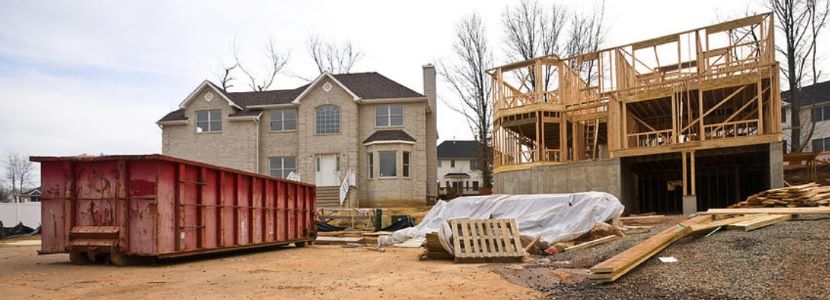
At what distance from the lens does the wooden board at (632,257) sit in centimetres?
802

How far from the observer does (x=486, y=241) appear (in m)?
13.4

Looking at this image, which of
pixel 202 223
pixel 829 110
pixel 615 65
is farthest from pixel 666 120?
pixel 829 110

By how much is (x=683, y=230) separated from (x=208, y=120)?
2933 cm

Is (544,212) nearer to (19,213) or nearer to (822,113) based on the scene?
(19,213)

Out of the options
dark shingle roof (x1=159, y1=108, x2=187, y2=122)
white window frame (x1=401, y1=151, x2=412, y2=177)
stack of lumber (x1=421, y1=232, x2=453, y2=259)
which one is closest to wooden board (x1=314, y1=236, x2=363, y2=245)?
stack of lumber (x1=421, y1=232, x2=453, y2=259)

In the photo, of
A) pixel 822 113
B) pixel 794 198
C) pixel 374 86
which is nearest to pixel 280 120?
pixel 374 86

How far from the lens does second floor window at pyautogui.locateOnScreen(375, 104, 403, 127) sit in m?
33.0

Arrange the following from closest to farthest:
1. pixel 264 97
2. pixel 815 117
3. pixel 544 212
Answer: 1. pixel 544 212
2. pixel 264 97
3. pixel 815 117

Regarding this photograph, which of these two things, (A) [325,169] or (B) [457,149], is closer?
(A) [325,169]

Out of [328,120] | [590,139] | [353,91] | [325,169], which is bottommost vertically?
[325,169]

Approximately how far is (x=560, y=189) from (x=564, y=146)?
12.4 feet

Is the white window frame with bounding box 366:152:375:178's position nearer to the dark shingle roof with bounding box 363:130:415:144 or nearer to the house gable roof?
the dark shingle roof with bounding box 363:130:415:144

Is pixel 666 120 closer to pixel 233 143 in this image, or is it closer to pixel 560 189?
pixel 560 189

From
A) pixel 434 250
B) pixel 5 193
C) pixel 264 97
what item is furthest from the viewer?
pixel 5 193
